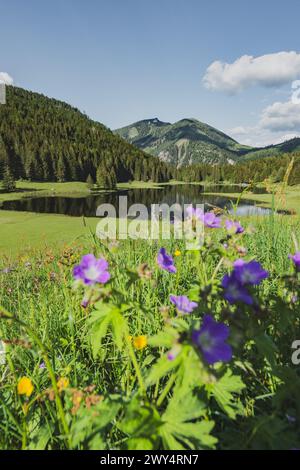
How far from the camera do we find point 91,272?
4.66 feet

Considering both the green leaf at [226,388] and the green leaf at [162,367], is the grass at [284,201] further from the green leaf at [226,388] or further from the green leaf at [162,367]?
the green leaf at [162,367]

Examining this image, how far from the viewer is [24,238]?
1580 cm

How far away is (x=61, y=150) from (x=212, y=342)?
12421 centimetres

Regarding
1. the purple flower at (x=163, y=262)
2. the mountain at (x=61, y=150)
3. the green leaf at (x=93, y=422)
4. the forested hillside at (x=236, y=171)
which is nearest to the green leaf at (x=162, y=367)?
the green leaf at (x=93, y=422)

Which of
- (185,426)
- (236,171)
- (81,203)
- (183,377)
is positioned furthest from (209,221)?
(236,171)

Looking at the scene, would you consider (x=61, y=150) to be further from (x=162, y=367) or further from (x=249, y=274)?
(x=162, y=367)

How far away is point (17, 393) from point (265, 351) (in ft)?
5.18

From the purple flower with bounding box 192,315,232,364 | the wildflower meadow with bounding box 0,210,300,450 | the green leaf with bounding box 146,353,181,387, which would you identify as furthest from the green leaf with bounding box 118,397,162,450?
the purple flower with bounding box 192,315,232,364

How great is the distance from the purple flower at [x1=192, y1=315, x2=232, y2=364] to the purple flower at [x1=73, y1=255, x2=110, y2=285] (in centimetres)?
49

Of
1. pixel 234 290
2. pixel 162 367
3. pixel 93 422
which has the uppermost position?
pixel 234 290

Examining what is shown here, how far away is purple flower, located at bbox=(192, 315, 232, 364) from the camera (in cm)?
113

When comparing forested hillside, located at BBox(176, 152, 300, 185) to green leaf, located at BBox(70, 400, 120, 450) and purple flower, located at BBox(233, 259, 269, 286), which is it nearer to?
purple flower, located at BBox(233, 259, 269, 286)

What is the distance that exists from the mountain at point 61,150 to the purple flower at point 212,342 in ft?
270

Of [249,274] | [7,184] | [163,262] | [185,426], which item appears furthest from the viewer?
[7,184]
